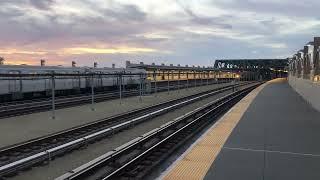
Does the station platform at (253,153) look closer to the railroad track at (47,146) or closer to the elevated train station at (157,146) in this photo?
the elevated train station at (157,146)

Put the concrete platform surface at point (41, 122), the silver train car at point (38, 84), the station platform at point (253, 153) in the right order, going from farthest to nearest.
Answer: the silver train car at point (38, 84)
the concrete platform surface at point (41, 122)
the station platform at point (253, 153)

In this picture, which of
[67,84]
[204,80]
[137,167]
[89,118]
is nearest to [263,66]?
[204,80]

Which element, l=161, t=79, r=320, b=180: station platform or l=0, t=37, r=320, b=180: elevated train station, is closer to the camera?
l=161, t=79, r=320, b=180: station platform

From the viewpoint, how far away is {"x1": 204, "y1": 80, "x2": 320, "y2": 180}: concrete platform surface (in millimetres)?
10164

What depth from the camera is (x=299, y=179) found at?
9711mm

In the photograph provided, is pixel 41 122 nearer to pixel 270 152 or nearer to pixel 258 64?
pixel 270 152

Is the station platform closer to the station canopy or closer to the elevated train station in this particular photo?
the elevated train station

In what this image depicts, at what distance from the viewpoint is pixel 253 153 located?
1270cm

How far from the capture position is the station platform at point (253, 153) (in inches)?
400

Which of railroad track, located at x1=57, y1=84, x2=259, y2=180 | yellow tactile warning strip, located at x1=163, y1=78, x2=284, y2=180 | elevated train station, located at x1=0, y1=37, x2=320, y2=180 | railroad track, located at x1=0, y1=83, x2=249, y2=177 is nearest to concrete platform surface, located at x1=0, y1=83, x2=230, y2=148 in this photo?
elevated train station, located at x1=0, y1=37, x2=320, y2=180

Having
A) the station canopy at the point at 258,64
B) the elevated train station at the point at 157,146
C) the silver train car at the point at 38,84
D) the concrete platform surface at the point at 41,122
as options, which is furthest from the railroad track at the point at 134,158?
the station canopy at the point at 258,64

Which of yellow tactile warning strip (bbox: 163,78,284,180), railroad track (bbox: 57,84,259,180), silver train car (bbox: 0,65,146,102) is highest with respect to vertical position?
silver train car (bbox: 0,65,146,102)

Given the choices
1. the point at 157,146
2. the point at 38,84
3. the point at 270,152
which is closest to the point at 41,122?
the point at 157,146

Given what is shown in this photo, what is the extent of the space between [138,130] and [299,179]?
1070 centimetres
